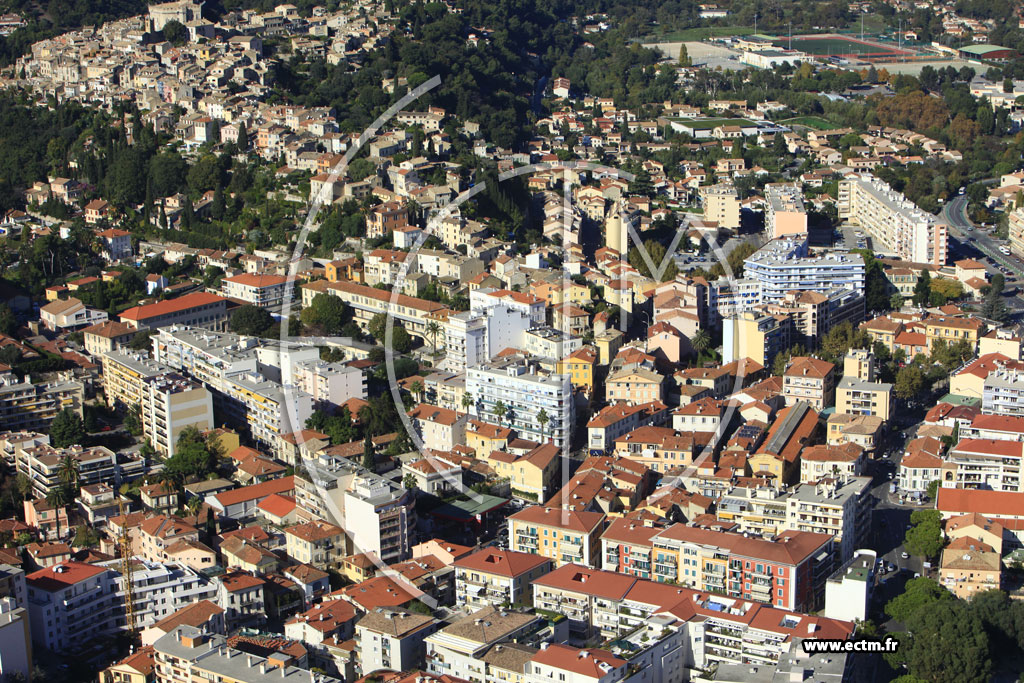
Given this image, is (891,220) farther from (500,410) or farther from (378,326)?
(500,410)

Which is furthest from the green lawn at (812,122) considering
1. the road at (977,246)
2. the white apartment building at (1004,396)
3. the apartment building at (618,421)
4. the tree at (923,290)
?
the apartment building at (618,421)

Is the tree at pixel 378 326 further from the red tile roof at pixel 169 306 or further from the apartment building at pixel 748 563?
the apartment building at pixel 748 563

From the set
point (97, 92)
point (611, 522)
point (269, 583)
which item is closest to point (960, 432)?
point (611, 522)

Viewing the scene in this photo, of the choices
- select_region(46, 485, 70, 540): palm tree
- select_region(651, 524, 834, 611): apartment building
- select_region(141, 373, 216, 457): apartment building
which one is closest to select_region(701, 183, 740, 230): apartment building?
select_region(141, 373, 216, 457): apartment building

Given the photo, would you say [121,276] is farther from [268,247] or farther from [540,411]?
[540,411]

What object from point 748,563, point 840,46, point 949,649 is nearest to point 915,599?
point 949,649

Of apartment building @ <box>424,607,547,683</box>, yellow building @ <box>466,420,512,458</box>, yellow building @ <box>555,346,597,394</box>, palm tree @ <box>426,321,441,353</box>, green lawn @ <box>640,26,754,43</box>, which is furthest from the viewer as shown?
green lawn @ <box>640,26,754,43</box>

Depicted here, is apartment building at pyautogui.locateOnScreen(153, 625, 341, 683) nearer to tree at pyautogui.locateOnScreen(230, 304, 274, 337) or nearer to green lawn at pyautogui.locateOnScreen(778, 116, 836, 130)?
tree at pyautogui.locateOnScreen(230, 304, 274, 337)
